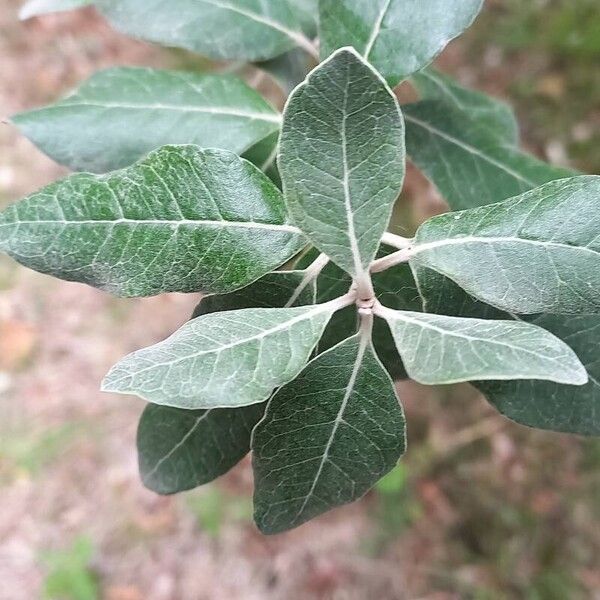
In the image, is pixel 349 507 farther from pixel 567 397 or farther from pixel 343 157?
pixel 343 157

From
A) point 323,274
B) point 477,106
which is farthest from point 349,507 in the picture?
point 323,274

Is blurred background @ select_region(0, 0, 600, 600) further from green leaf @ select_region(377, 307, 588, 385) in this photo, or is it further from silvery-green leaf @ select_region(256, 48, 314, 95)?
green leaf @ select_region(377, 307, 588, 385)

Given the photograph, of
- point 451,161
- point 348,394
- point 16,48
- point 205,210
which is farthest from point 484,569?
point 16,48

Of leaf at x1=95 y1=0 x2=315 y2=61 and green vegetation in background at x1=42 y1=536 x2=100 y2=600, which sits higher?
leaf at x1=95 y1=0 x2=315 y2=61

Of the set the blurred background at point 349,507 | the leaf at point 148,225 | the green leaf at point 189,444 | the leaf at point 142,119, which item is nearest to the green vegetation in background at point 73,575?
the blurred background at point 349,507

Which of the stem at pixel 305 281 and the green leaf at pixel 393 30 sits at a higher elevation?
the green leaf at pixel 393 30

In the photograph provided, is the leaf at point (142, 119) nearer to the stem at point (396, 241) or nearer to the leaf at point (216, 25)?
the leaf at point (216, 25)

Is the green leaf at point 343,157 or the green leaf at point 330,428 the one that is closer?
the green leaf at point 343,157

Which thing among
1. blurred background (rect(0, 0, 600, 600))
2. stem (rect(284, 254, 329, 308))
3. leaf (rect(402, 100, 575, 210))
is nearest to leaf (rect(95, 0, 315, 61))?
leaf (rect(402, 100, 575, 210))
